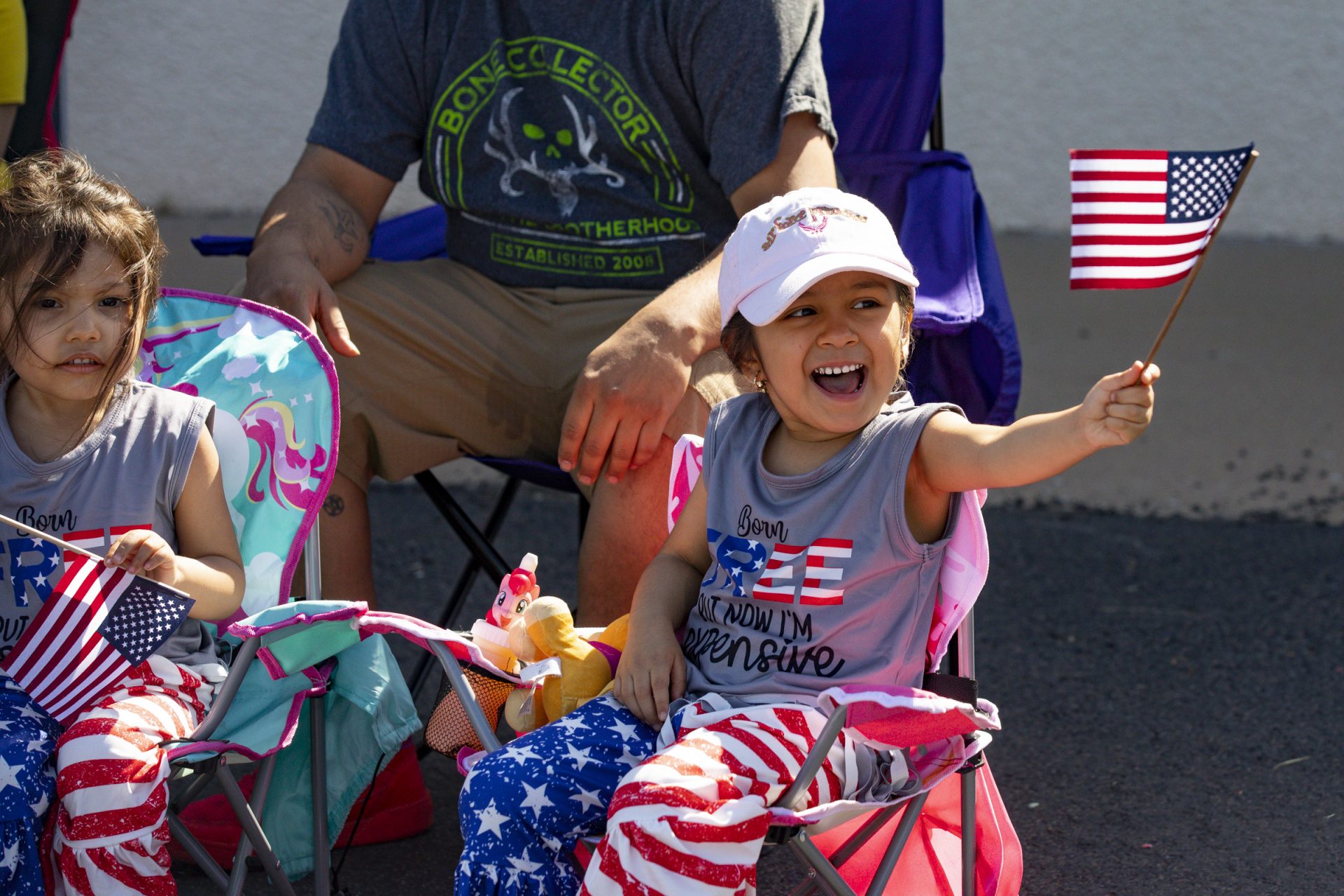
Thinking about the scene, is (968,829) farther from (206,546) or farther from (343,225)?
(343,225)

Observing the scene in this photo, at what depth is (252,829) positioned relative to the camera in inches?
80.1

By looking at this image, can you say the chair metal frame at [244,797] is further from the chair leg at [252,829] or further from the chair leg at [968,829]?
the chair leg at [968,829]

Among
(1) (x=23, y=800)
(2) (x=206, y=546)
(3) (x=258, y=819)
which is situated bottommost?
(3) (x=258, y=819)

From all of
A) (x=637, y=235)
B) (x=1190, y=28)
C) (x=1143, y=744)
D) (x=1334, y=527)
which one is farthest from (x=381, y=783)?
(x=1190, y=28)

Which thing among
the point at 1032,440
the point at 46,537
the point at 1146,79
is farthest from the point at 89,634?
the point at 1146,79

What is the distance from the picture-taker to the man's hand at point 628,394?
2314mm

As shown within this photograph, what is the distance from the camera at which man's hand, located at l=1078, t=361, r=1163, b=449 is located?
165cm

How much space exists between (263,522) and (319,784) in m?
0.44

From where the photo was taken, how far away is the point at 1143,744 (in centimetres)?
300

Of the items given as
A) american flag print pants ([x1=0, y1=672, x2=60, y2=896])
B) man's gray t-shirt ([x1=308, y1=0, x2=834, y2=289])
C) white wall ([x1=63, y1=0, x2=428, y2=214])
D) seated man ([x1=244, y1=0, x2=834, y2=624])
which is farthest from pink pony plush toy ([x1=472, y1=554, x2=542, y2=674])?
white wall ([x1=63, y1=0, x2=428, y2=214])

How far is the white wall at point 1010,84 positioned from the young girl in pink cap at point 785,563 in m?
3.71

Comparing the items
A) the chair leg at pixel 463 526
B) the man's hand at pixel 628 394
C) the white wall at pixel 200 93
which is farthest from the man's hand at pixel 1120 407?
the white wall at pixel 200 93

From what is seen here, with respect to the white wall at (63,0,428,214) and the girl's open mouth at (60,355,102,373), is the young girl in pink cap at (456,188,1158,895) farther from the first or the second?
the white wall at (63,0,428,214)

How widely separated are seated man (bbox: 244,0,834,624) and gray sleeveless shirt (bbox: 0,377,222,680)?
1.53 feet
